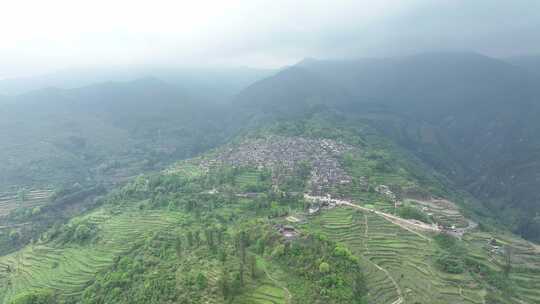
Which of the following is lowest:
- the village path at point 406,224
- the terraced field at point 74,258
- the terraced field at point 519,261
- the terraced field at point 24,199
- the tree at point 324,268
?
the terraced field at point 24,199

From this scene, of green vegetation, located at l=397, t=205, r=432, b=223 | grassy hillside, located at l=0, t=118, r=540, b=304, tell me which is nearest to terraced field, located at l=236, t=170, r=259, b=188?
grassy hillside, located at l=0, t=118, r=540, b=304

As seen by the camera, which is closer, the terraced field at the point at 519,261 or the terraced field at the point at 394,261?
the terraced field at the point at 394,261

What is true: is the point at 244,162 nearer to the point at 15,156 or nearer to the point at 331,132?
the point at 331,132

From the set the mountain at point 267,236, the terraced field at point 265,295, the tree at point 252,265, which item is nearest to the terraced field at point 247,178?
the mountain at point 267,236

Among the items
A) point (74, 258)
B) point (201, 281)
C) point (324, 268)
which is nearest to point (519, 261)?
point (324, 268)

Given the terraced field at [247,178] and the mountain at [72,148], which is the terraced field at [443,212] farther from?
the mountain at [72,148]

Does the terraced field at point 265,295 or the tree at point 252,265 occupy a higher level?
the tree at point 252,265

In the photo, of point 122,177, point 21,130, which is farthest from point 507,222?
point 21,130

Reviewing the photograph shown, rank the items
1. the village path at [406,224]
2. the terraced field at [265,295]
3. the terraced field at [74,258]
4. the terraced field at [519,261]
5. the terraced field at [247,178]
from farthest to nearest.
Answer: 1. the terraced field at [247,178]
2. the village path at [406,224]
3. the terraced field at [74,258]
4. the terraced field at [519,261]
5. the terraced field at [265,295]

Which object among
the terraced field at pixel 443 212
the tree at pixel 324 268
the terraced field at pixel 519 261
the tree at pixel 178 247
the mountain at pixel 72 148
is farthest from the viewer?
the mountain at pixel 72 148
